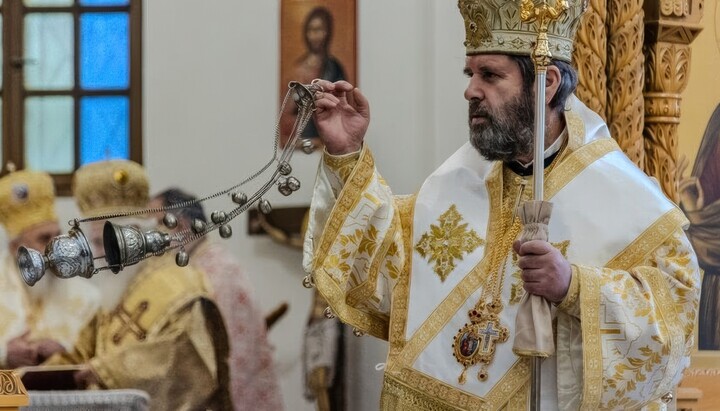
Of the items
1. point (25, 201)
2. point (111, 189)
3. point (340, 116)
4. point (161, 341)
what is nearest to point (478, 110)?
point (340, 116)

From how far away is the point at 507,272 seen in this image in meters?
4.07

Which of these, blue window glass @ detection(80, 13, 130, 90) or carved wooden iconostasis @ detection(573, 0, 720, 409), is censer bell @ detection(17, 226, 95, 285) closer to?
carved wooden iconostasis @ detection(573, 0, 720, 409)

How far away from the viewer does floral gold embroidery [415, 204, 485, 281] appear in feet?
13.6

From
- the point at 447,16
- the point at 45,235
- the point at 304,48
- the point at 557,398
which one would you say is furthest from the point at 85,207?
the point at 557,398

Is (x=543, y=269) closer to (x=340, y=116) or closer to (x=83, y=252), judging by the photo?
(x=340, y=116)

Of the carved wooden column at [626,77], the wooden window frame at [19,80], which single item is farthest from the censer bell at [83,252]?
the wooden window frame at [19,80]

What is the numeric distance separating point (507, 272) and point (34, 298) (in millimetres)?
2769

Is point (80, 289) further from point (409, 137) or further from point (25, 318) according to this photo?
point (409, 137)

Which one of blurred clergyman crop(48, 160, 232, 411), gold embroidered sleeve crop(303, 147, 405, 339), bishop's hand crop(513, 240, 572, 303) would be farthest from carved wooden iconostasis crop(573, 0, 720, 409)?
blurred clergyman crop(48, 160, 232, 411)

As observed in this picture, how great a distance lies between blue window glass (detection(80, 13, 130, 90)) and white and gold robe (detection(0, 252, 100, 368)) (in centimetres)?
89

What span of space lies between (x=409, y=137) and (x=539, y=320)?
2.76 m

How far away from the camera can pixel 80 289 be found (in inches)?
249

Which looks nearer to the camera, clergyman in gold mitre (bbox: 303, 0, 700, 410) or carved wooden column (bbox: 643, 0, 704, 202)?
clergyman in gold mitre (bbox: 303, 0, 700, 410)

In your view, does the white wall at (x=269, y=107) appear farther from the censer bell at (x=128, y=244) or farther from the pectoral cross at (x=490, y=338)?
the censer bell at (x=128, y=244)
